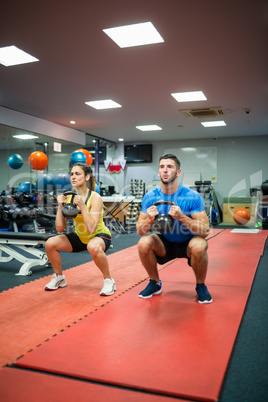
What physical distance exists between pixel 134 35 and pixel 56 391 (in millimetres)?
3696

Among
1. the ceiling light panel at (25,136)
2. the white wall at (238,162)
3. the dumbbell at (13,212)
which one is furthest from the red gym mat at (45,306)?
the white wall at (238,162)

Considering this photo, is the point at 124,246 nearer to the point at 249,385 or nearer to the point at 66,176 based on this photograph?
the point at 66,176

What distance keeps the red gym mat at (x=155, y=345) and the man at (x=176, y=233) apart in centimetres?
22

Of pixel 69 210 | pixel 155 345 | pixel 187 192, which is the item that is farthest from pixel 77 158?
pixel 155 345

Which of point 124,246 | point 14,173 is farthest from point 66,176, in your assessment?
point 14,173

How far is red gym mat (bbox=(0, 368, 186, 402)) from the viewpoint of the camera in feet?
4.47

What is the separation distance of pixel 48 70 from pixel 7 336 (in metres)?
4.01

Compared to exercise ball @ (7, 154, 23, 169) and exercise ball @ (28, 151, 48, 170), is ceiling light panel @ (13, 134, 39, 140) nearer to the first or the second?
exercise ball @ (7, 154, 23, 169)

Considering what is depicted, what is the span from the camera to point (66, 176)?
6598mm

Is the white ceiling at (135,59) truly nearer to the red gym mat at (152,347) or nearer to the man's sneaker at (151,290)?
the man's sneaker at (151,290)

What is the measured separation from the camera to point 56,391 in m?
1.42

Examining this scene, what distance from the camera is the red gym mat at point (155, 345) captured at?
1.50 metres

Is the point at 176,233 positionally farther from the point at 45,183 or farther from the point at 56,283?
the point at 45,183

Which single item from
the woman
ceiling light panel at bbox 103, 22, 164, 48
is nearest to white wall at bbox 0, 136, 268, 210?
ceiling light panel at bbox 103, 22, 164, 48
